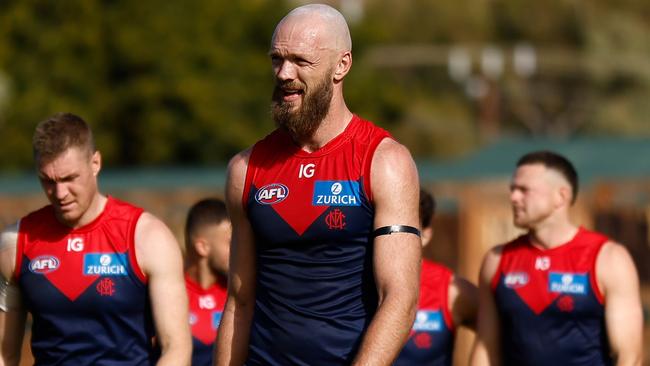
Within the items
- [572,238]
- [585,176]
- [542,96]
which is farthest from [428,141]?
[572,238]

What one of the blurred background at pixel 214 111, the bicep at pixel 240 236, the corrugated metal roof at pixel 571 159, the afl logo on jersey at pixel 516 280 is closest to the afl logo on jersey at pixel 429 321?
the afl logo on jersey at pixel 516 280

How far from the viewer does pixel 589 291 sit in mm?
7059

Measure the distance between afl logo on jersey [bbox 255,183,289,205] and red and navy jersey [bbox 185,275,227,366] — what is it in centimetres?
267

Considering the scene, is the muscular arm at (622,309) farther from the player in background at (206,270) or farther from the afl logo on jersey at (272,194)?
the afl logo on jersey at (272,194)

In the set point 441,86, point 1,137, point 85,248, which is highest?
point 441,86

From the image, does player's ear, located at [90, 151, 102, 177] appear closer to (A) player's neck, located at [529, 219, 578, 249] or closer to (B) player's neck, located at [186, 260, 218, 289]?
(B) player's neck, located at [186, 260, 218, 289]

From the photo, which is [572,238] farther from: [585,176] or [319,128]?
[585,176]

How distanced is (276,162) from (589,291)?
2525 mm

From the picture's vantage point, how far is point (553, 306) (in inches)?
281

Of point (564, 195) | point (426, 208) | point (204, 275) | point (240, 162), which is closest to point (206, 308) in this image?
point (204, 275)

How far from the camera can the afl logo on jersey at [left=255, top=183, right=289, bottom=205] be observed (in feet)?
16.9

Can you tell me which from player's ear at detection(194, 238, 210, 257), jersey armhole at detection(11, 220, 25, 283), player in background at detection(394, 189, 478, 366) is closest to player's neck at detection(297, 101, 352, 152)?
jersey armhole at detection(11, 220, 25, 283)

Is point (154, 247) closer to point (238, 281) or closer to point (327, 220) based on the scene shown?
point (238, 281)

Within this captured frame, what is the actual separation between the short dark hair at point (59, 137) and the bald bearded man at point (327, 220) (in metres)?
1.21
